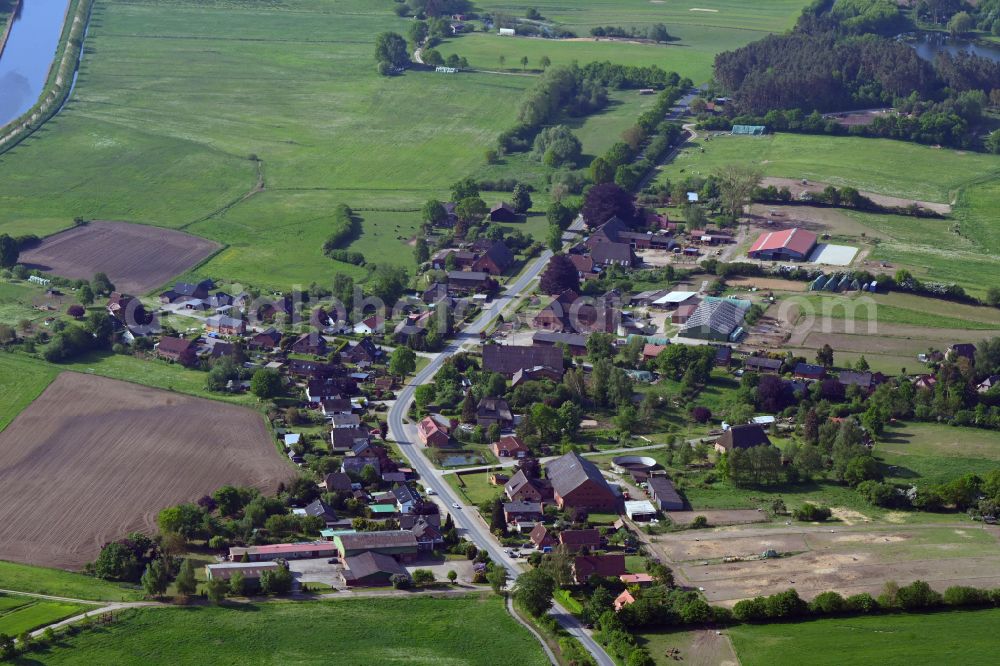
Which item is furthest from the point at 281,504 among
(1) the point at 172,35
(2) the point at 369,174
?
(1) the point at 172,35

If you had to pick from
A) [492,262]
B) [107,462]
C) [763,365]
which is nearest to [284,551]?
[107,462]

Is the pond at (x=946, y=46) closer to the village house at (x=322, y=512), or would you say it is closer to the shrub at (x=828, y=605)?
the shrub at (x=828, y=605)

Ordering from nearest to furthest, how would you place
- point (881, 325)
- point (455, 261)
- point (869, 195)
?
point (881, 325) → point (455, 261) → point (869, 195)

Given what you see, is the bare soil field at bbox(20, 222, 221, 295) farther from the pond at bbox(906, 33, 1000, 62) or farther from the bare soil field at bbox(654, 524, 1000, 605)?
the pond at bbox(906, 33, 1000, 62)

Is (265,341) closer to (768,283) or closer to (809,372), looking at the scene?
(809,372)

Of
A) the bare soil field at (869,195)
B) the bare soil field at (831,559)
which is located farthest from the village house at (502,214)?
the bare soil field at (831,559)

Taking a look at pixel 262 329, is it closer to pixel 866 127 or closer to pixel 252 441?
pixel 252 441
